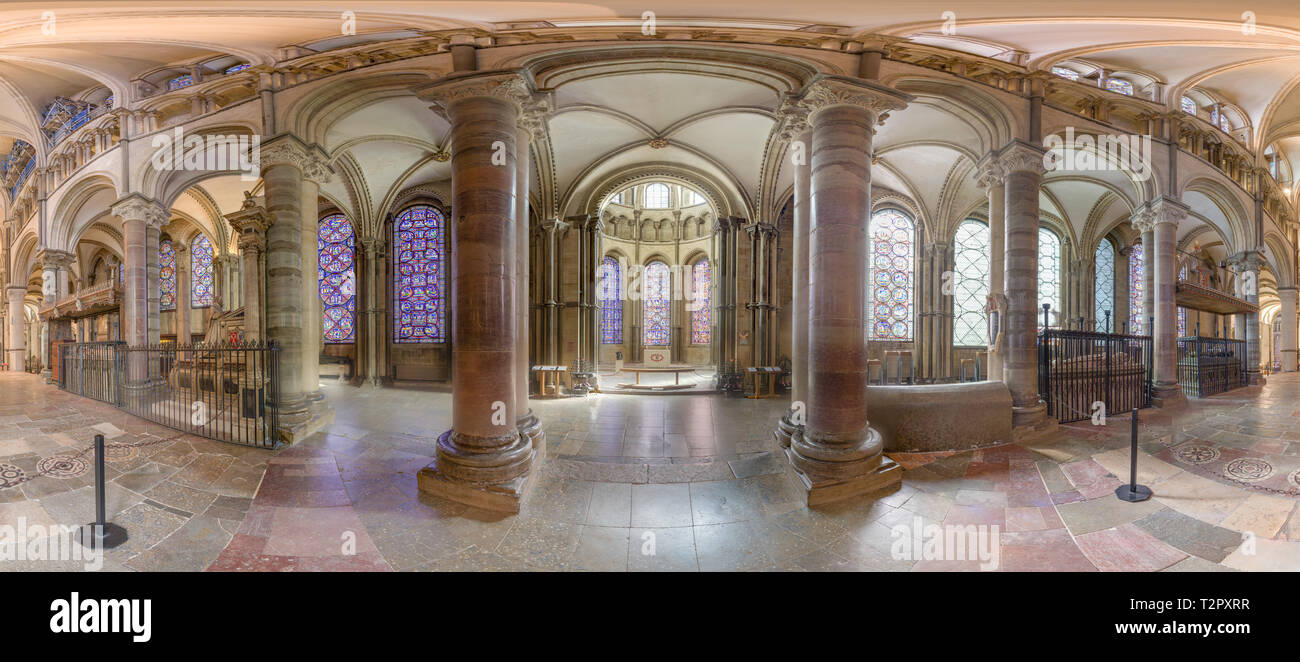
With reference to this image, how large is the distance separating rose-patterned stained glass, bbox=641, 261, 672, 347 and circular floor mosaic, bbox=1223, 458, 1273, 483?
1685 cm

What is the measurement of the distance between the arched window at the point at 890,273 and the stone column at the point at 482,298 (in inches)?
545

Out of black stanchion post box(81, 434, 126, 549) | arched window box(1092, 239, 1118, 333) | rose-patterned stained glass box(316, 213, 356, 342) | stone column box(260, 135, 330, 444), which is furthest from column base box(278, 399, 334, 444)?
arched window box(1092, 239, 1118, 333)

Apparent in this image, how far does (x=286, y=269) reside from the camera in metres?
7.12

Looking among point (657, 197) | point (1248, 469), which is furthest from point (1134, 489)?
point (657, 197)

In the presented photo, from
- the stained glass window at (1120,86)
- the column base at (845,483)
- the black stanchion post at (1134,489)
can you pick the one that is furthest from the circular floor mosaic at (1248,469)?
the stained glass window at (1120,86)

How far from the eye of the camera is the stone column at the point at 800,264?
600cm

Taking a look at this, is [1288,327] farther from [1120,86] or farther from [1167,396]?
[1120,86]

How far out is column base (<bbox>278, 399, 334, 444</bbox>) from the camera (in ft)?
21.4

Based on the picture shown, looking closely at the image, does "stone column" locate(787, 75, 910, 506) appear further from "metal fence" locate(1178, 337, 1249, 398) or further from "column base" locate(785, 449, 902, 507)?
"metal fence" locate(1178, 337, 1249, 398)

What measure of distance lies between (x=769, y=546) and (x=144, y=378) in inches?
525

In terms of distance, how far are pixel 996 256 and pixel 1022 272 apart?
0.70 meters

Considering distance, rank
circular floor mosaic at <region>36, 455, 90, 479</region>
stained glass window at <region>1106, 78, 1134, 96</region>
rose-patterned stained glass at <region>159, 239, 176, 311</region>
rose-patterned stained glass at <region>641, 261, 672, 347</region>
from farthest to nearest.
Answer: rose-patterned stained glass at <region>641, 261, 672, 347</region>
rose-patterned stained glass at <region>159, 239, 176, 311</region>
stained glass window at <region>1106, 78, 1134, 96</region>
circular floor mosaic at <region>36, 455, 90, 479</region>

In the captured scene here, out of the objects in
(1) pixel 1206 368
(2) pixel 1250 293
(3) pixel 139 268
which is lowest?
(1) pixel 1206 368

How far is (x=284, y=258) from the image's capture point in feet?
23.3
